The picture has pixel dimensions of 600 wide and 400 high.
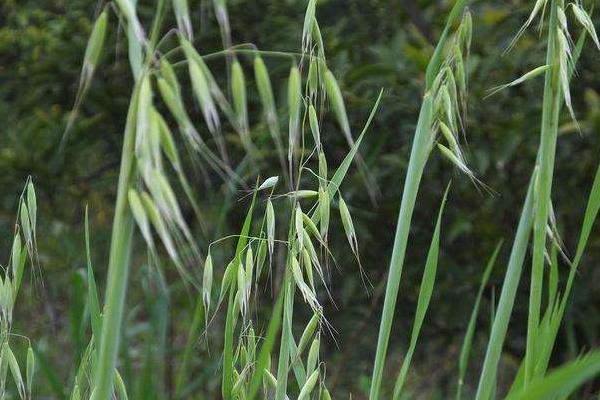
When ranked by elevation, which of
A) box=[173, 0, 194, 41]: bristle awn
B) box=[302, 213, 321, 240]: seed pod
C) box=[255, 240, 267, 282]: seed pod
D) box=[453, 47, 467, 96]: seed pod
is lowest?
box=[255, 240, 267, 282]: seed pod

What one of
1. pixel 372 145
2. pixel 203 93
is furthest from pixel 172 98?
pixel 372 145

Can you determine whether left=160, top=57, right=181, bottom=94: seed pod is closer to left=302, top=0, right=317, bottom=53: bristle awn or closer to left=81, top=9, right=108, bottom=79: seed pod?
left=81, top=9, right=108, bottom=79: seed pod

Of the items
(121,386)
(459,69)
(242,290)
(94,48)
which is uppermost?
(94,48)

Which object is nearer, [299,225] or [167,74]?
[167,74]

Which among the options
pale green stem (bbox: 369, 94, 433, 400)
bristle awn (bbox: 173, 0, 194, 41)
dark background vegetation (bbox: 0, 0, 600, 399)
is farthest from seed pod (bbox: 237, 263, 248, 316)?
dark background vegetation (bbox: 0, 0, 600, 399)

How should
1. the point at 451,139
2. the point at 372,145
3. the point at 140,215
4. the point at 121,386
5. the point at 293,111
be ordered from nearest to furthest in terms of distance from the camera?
the point at 140,215 → the point at 293,111 → the point at 451,139 → the point at 121,386 → the point at 372,145

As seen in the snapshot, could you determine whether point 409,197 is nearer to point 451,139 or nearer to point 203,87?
Result: point 451,139

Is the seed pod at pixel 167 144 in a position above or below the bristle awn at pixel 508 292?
above

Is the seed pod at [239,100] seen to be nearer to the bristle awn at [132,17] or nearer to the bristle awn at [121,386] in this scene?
the bristle awn at [132,17]

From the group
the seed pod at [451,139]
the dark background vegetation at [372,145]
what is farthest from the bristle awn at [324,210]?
the dark background vegetation at [372,145]
